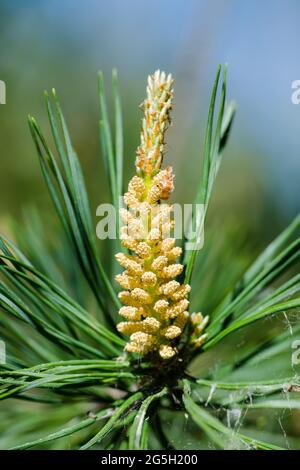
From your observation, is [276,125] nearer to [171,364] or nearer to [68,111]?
[68,111]

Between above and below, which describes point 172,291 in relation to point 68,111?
below

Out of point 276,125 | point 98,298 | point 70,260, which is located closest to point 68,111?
point 276,125

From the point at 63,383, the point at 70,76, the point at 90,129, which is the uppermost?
the point at 70,76

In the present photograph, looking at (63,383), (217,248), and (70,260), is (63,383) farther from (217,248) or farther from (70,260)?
(217,248)

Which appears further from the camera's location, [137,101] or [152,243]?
[137,101]

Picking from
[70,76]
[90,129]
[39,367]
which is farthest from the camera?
[70,76]

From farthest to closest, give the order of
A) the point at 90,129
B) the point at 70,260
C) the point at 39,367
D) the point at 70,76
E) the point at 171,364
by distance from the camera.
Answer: the point at 70,76, the point at 90,129, the point at 70,260, the point at 171,364, the point at 39,367
